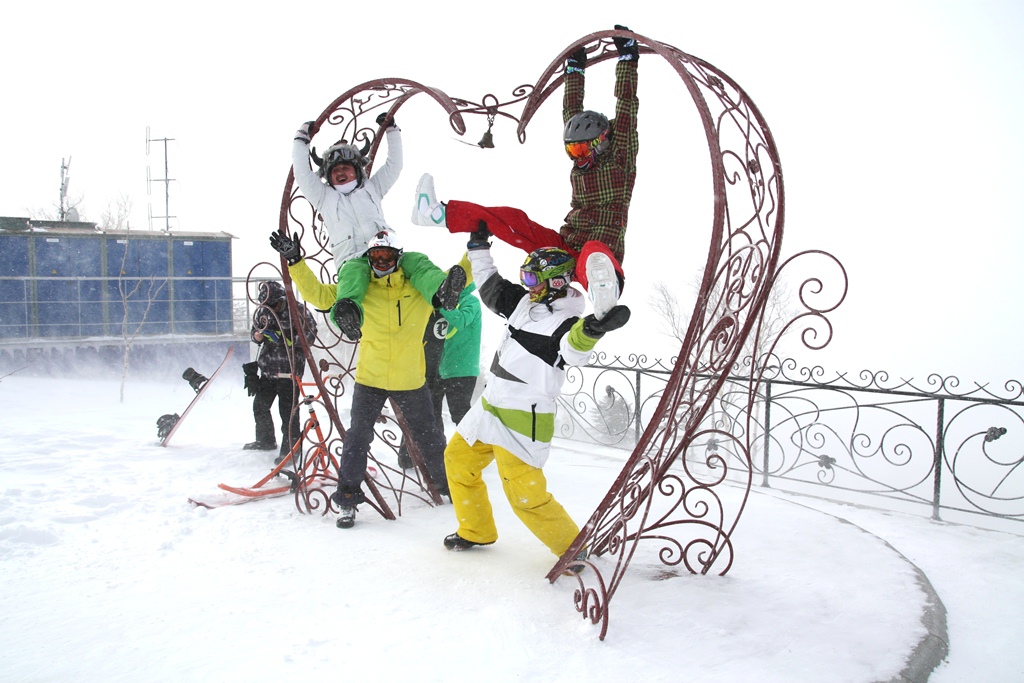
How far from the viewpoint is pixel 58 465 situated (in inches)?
178

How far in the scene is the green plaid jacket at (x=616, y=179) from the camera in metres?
2.79

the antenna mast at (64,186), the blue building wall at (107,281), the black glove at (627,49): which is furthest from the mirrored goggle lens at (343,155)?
the antenna mast at (64,186)

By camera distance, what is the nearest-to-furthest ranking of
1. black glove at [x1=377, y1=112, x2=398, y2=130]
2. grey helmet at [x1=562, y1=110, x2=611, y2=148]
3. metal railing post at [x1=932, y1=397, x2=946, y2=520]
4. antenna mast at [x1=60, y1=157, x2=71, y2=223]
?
grey helmet at [x1=562, y1=110, x2=611, y2=148] < black glove at [x1=377, y1=112, x2=398, y2=130] < metal railing post at [x1=932, y1=397, x2=946, y2=520] < antenna mast at [x1=60, y1=157, x2=71, y2=223]

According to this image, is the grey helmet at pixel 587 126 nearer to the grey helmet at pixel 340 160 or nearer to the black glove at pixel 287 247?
the grey helmet at pixel 340 160

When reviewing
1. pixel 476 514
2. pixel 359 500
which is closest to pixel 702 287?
pixel 476 514

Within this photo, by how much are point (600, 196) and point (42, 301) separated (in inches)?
473

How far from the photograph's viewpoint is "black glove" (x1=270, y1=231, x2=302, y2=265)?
11.8 feet

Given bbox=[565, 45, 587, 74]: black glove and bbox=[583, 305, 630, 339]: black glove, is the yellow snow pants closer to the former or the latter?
bbox=[583, 305, 630, 339]: black glove

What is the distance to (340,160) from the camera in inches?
147

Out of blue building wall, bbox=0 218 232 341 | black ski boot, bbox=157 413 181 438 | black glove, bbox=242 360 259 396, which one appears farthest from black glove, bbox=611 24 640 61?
blue building wall, bbox=0 218 232 341

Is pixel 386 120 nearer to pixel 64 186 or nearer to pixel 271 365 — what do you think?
pixel 271 365

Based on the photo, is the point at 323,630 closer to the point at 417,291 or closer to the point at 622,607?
the point at 622,607

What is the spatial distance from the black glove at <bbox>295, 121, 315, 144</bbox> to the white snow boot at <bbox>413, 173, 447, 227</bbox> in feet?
3.73

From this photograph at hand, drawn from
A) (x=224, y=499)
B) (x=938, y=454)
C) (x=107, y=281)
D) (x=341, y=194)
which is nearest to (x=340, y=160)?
(x=341, y=194)
